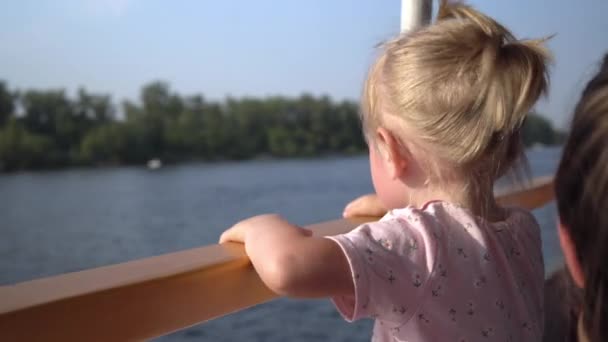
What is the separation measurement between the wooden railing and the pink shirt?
131 mm

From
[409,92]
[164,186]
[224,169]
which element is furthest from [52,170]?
[409,92]

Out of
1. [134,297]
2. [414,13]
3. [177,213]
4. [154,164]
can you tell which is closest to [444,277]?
[134,297]

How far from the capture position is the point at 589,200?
1.91 feet

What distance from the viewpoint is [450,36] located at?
2.96 feet

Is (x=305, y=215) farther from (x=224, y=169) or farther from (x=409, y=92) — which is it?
A: (x=409, y=92)

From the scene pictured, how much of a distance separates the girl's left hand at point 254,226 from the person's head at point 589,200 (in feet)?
1.00

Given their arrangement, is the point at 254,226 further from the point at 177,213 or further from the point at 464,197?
the point at 177,213

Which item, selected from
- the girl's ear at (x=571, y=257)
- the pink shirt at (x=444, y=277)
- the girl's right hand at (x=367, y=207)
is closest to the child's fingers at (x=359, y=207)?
the girl's right hand at (x=367, y=207)

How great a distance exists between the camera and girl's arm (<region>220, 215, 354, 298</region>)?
29.5 inches

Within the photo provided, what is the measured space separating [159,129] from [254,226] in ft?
18.7

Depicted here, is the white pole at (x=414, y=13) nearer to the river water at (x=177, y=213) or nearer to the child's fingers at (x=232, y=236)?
the river water at (x=177, y=213)

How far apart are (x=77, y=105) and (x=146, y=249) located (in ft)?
10.3

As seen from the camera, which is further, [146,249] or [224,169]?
[224,169]

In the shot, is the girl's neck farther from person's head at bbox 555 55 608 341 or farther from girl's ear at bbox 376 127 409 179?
person's head at bbox 555 55 608 341
